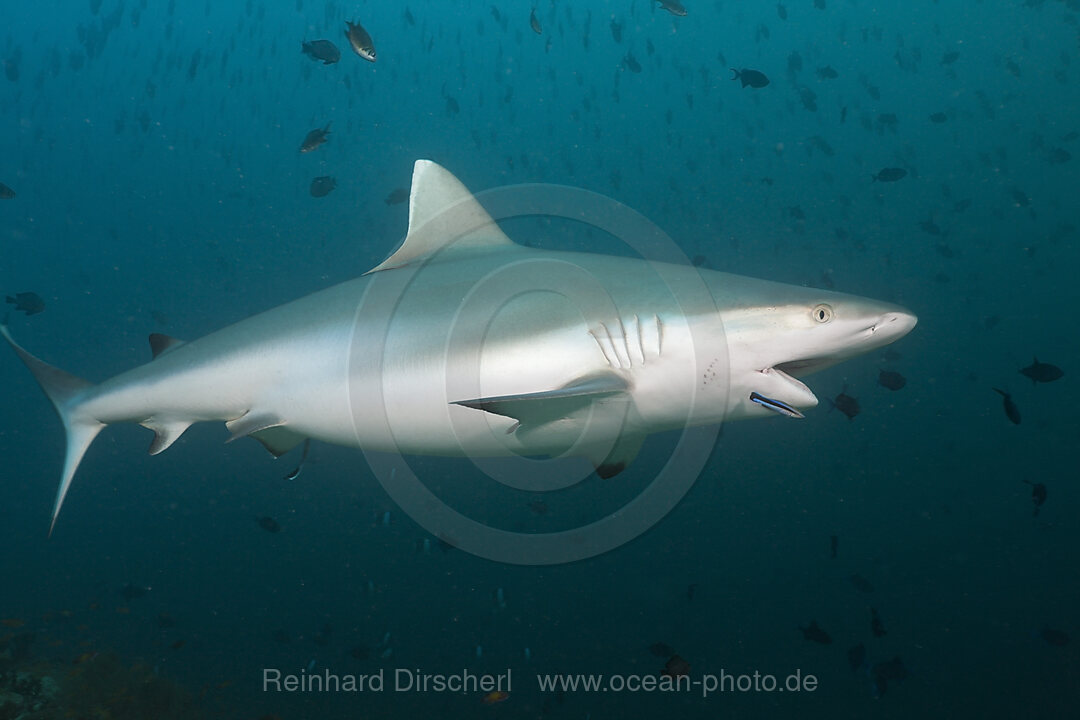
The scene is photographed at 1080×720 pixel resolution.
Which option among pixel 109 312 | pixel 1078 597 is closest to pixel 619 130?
pixel 1078 597

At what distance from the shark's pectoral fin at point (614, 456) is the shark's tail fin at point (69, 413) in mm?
3460

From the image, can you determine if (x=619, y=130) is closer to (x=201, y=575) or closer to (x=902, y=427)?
(x=902, y=427)

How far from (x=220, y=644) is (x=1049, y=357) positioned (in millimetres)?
79371

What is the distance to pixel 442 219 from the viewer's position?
3.71 m

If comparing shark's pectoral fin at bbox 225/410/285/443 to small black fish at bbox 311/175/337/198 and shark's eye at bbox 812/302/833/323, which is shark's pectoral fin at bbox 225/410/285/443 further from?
small black fish at bbox 311/175/337/198

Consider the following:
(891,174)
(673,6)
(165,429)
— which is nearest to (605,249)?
(891,174)

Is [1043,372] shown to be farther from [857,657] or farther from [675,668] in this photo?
[675,668]

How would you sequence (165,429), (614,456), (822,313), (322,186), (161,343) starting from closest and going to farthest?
1. (822,313)
2. (614,456)
3. (165,429)
4. (161,343)
5. (322,186)

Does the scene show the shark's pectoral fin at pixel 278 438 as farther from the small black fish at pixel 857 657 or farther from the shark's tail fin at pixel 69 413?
the small black fish at pixel 857 657

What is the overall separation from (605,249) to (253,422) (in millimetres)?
38731

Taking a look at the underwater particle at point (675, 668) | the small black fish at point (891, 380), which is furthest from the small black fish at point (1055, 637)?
the underwater particle at point (675, 668)

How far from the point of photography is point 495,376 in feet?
9.20

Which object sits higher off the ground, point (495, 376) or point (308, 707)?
point (495, 376)

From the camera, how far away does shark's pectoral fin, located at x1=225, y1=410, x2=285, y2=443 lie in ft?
10.9
